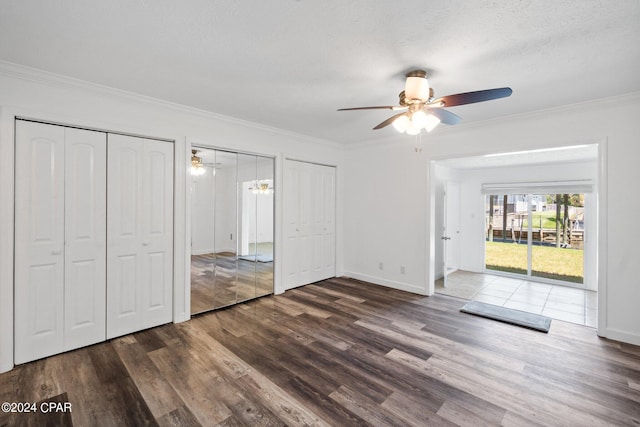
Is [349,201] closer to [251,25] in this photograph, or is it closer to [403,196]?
[403,196]

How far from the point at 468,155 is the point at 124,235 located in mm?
4485

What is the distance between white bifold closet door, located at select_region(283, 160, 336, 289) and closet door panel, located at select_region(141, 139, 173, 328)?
1.76 m

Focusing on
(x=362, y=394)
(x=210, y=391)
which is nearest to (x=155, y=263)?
(x=210, y=391)

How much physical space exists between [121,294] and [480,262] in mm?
6607

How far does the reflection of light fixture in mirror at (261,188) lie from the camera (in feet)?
13.8

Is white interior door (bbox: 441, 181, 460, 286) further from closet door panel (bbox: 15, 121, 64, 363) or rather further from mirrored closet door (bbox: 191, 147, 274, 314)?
closet door panel (bbox: 15, 121, 64, 363)

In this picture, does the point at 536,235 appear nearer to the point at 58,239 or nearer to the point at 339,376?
the point at 339,376

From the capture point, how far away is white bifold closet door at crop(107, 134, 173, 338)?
3.00 metres

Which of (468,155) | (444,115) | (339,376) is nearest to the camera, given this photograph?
(339,376)

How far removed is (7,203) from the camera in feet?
7.97

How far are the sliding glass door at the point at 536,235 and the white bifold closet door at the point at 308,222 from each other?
366 cm

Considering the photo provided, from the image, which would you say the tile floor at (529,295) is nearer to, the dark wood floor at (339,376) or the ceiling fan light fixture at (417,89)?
the dark wood floor at (339,376)

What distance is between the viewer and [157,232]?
10.8 feet

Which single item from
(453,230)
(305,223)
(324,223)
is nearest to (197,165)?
(305,223)
